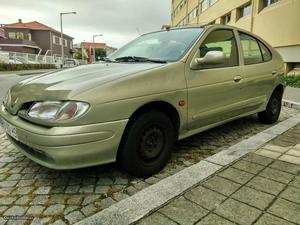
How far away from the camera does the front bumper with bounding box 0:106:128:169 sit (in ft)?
7.81

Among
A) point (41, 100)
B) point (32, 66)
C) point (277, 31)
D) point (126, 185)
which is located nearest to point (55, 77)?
point (41, 100)

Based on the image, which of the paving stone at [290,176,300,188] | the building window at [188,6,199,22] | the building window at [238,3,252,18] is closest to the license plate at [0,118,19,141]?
the paving stone at [290,176,300,188]

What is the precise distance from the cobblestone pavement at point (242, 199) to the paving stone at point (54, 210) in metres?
0.70

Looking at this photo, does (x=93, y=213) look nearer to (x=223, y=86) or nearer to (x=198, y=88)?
(x=198, y=88)

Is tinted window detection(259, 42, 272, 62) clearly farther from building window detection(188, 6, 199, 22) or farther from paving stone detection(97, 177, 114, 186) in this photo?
building window detection(188, 6, 199, 22)

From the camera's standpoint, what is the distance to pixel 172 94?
300cm

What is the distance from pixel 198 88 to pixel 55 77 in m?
1.55

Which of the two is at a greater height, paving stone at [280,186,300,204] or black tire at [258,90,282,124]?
black tire at [258,90,282,124]

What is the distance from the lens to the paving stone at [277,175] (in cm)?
279

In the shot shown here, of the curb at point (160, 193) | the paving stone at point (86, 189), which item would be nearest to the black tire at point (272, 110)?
the curb at point (160, 193)

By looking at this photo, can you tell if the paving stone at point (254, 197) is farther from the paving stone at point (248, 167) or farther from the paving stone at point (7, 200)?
the paving stone at point (7, 200)

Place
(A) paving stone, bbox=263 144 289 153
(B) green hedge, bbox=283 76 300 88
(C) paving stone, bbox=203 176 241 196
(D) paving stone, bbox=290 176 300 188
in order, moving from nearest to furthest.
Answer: (C) paving stone, bbox=203 176 241 196
(D) paving stone, bbox=290 176 300 188
(A) paving stone, bbox=263 144 289 153
(B) green hedge, bbox=283 76 300 88

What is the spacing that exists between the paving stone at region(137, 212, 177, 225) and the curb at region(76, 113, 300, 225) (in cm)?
5

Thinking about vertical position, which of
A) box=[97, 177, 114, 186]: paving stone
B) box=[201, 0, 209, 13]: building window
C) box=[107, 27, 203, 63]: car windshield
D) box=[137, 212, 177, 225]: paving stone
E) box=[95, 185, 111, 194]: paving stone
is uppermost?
box=[201, 0, 209, 13]: building window
